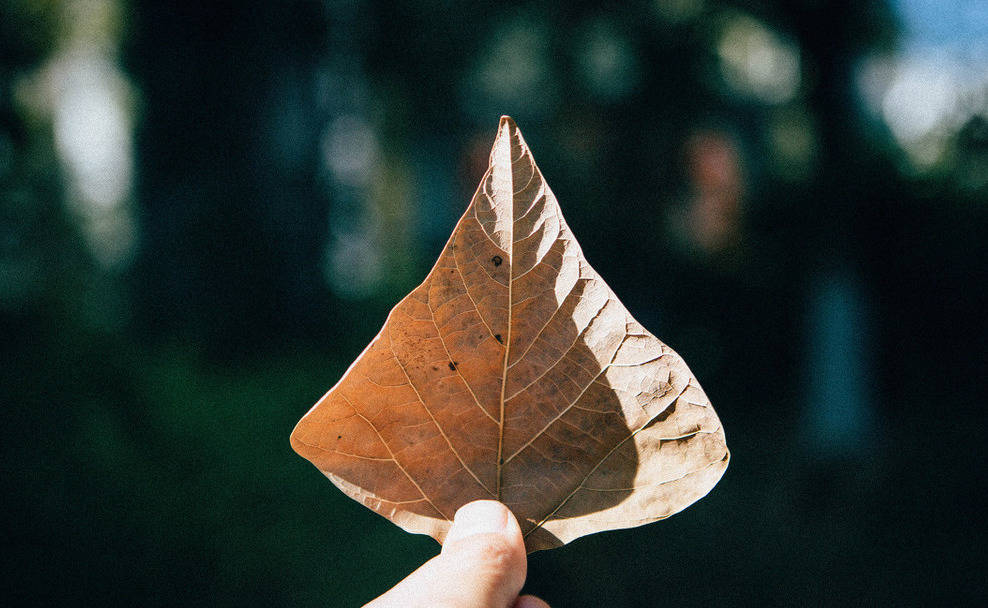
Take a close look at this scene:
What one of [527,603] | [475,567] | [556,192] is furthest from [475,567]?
[556,192]

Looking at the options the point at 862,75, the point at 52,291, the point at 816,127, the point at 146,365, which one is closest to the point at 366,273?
A: the point at 146,365

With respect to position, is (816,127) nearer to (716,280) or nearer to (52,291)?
(716,280)

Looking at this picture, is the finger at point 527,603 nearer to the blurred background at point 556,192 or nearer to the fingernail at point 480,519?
the fingernail at point 480,519

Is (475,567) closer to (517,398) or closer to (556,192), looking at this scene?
(517,398)

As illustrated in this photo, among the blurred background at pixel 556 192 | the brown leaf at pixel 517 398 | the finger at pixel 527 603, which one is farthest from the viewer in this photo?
the blurred background at pixel 556 192

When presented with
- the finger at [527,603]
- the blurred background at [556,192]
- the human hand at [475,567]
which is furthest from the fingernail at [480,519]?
the blurred background at [556,192]

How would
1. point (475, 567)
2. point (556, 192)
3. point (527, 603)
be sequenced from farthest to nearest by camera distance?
point (556, 192) → point (527, 603) → point (475, 567)

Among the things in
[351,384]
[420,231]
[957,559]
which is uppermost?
[420,231]
